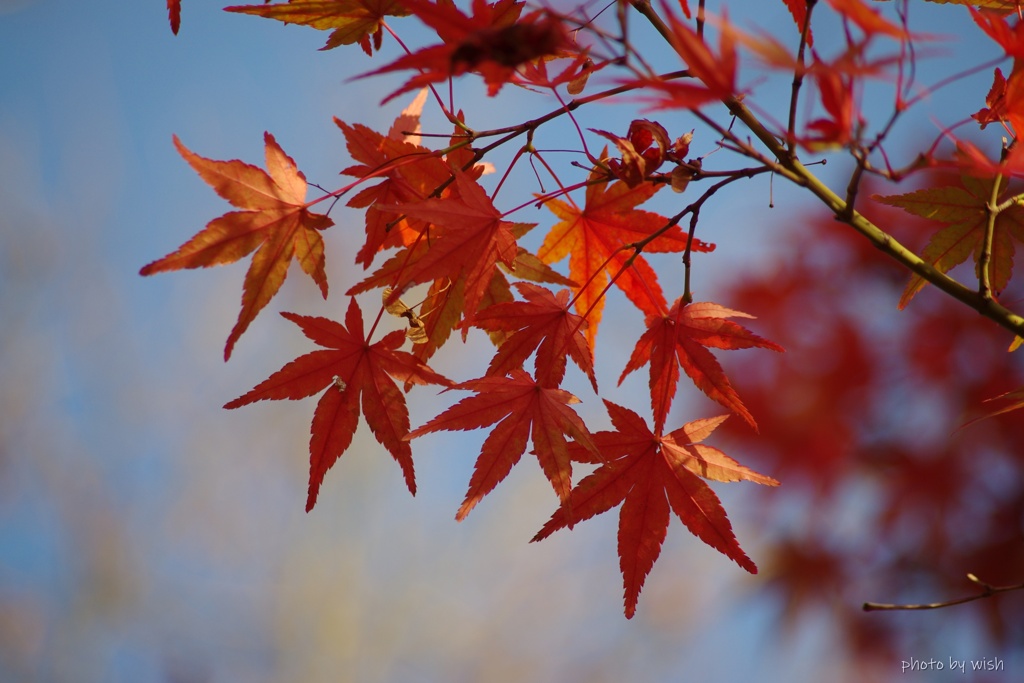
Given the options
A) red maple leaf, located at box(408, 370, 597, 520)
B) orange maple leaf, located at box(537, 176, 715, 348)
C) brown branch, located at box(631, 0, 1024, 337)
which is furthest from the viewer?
orange maple leaf, located at box(537, 176, 715, 348)

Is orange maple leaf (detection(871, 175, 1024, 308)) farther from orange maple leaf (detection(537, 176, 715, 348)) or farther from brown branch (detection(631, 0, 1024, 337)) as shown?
orange maple leaf (detection(537, 176, 715, 348))

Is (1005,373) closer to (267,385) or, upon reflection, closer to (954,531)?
(954,531)

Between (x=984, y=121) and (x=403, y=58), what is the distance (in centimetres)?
67

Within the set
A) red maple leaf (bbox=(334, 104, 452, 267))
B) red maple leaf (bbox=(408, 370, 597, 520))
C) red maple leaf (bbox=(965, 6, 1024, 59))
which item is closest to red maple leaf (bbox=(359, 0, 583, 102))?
red maple leaf (bbox=(334, 104, 452, 267))

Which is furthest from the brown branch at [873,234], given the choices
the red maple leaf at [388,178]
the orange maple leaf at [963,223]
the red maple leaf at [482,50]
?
the red maple leaf at [388,178]

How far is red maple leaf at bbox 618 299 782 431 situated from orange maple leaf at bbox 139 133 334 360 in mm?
396

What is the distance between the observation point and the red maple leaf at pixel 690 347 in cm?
83

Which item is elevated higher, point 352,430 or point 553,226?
point 553,226

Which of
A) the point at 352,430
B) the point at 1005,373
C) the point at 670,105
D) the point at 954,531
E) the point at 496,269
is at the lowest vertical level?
the point at 954,531

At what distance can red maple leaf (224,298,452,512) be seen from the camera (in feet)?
2.80

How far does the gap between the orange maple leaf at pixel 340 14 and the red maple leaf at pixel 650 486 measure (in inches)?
22.8

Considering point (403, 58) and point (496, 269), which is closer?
point (403, 58)

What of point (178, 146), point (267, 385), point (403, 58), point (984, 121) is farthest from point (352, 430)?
point (984, 121)

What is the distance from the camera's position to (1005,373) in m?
2.34
